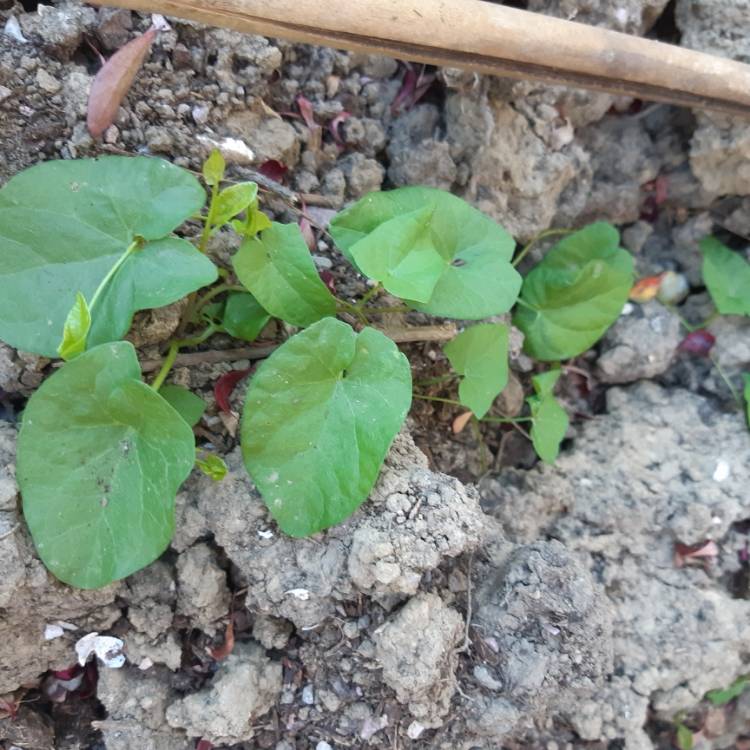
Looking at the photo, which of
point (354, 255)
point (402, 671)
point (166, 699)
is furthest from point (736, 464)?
point (166, 699)

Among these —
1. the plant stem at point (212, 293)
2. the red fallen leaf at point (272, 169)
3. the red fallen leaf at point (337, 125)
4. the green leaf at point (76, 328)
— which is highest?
the red fallen leaf at point (337, 125)

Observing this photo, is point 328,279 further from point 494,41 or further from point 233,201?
point 494,41

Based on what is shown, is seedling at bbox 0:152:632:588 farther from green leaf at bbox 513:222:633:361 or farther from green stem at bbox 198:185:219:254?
green leaf at bbox 513:222:633:361

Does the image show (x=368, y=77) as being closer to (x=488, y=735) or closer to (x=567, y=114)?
(x=567, y=114)

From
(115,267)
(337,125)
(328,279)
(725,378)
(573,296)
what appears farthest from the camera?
(725,378)

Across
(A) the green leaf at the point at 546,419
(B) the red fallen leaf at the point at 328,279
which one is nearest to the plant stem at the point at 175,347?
(B) the red fallen leaf at the point at 328,279

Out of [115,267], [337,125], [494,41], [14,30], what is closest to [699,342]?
[494,41]

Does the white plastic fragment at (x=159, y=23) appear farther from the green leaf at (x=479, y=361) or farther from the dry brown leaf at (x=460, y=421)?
the dry brown leaf at (x=460, y=421)
